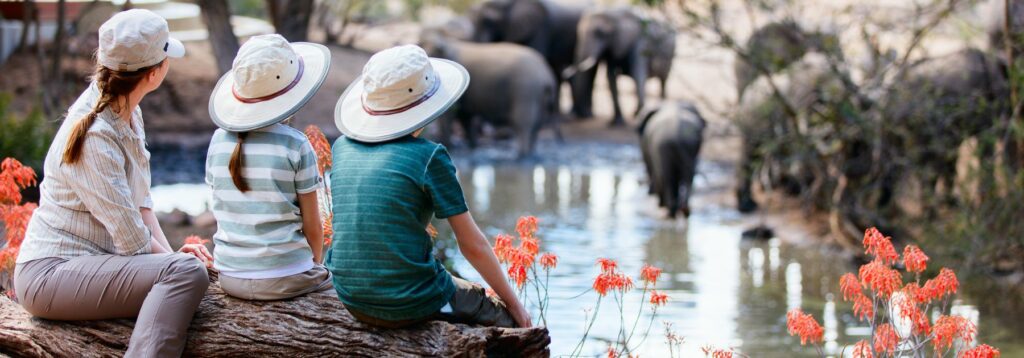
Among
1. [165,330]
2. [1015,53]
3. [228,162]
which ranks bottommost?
[165,330]

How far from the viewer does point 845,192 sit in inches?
401

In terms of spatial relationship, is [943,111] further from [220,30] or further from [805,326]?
[220,30]

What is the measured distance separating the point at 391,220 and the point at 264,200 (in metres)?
0.44

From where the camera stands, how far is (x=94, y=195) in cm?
377

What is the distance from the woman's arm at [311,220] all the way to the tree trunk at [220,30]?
25.3 ft

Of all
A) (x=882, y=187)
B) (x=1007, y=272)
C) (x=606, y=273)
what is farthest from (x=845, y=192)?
(x=606, y=273)

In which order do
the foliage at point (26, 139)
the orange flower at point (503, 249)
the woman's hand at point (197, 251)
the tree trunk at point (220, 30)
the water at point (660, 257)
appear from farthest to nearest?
the tree trunk at point (220, 30), the foliage at point (26, 139), the water at point (660, 257), the orange flower at point (503, 249), the woman's hand at point (197, 251)

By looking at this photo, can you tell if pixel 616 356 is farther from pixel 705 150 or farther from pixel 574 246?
pixel 705 150

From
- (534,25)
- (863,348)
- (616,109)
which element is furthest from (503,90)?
(863,348)

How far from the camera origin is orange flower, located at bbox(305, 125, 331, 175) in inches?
197

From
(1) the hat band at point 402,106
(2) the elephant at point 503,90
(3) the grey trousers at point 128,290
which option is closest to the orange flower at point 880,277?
(1) the hat band at point 402,106

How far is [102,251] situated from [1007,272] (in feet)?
22.4

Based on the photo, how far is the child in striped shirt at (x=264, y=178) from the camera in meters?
3.84

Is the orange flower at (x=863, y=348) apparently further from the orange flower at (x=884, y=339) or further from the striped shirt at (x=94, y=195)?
the striped shirt at (x=94, y=195)
